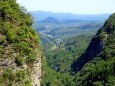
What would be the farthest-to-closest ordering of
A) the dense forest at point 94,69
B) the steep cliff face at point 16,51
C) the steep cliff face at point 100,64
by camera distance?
the dense forest at point 94,69, the steep cliff face at point 100,64, the steep cliff face at point 16,51

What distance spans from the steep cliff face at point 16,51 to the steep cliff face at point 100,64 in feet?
143

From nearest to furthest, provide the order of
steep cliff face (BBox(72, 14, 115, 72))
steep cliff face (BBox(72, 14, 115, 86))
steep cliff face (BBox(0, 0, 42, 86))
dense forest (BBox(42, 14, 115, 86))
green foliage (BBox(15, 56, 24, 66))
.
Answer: steep cliff face (BBox(0, 0, 42, 86)) → green foliage (BBox(15, 56, 24, 66)) → steep cliff face (BBox(72, 14, 115, 86)) → dense forest (BBox(42, 14, 115, 86)) → steep cliff face (BBox(72, 14, 115, 72))

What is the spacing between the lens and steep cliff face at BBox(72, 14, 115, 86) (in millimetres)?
78000

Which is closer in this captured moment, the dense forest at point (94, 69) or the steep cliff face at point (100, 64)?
the steep cliff face at point (100, 64)

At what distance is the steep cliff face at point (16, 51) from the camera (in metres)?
27.8

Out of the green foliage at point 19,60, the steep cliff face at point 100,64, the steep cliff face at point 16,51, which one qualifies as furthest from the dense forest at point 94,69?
the green foliage at point 19,60

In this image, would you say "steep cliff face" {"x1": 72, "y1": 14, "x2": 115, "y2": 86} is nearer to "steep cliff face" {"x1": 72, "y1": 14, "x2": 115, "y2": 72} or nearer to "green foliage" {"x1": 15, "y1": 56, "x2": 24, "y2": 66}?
"steep cliff face" {"x1": 72, "y1": 14, "x2": 115, "y2": 72}

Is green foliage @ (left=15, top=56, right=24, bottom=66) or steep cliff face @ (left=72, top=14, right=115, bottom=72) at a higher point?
green foliage @ (left=15, top=56, right=24, bottom=66)

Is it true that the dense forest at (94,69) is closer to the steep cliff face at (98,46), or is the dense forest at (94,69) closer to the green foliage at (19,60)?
the steep cliff face at (98,46)

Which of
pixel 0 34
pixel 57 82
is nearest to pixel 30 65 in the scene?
pixel 0 34

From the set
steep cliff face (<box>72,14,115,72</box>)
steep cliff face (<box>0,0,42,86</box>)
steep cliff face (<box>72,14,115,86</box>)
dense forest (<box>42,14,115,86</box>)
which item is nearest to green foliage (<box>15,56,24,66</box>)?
steep cliff face (<box>0,0,42,86</box>)

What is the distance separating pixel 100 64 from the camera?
323ft

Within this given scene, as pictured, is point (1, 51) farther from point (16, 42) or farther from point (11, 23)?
point (11, 23)

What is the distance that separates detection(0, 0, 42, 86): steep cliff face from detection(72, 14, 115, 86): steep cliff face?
4362 centimetres
